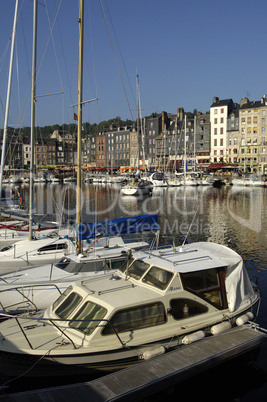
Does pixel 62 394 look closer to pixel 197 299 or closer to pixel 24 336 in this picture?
pixel 24 336

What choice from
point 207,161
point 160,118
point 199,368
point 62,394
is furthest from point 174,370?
point 160,118

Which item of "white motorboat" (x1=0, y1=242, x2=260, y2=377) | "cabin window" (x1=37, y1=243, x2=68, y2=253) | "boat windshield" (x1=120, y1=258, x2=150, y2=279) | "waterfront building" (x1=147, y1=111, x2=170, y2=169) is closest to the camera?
"white motorboat" (x1=0, y1=242, x2=260, y2=377)

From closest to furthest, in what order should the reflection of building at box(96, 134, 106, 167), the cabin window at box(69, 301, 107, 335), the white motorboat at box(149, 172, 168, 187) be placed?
the cabin window at box(69, 301, 107, 335) → the white motorboat at box(149, 172, 168, 187) → the reflection of building at box(96, 134, 106, 167)

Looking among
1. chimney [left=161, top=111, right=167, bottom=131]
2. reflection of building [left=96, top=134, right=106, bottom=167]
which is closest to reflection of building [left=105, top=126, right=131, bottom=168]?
reflection of building [left=96, top=134, right=106, bottom=167]

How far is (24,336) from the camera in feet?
33.7

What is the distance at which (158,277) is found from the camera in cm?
1161

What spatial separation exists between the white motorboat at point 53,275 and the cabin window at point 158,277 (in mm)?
3477

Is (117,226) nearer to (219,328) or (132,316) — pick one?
(219,328)

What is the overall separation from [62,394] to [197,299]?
4969 mm

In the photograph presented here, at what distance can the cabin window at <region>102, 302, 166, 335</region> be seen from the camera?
1018cm

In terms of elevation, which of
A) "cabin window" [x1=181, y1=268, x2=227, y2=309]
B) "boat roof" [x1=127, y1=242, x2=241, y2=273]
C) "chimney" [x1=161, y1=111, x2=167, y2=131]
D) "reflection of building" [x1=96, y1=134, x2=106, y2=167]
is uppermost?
"chimney" [x1=161, y1=111, x2=167, y2=131]

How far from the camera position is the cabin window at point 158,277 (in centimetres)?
1134

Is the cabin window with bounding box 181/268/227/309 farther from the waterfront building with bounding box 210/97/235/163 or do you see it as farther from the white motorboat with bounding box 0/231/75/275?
the waterfront building with bounding box 210/97/235/163

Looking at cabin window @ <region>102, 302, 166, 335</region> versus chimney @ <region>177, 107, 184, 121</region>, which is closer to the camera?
cabin window @ <region>102, 302, 166, 335</region>
